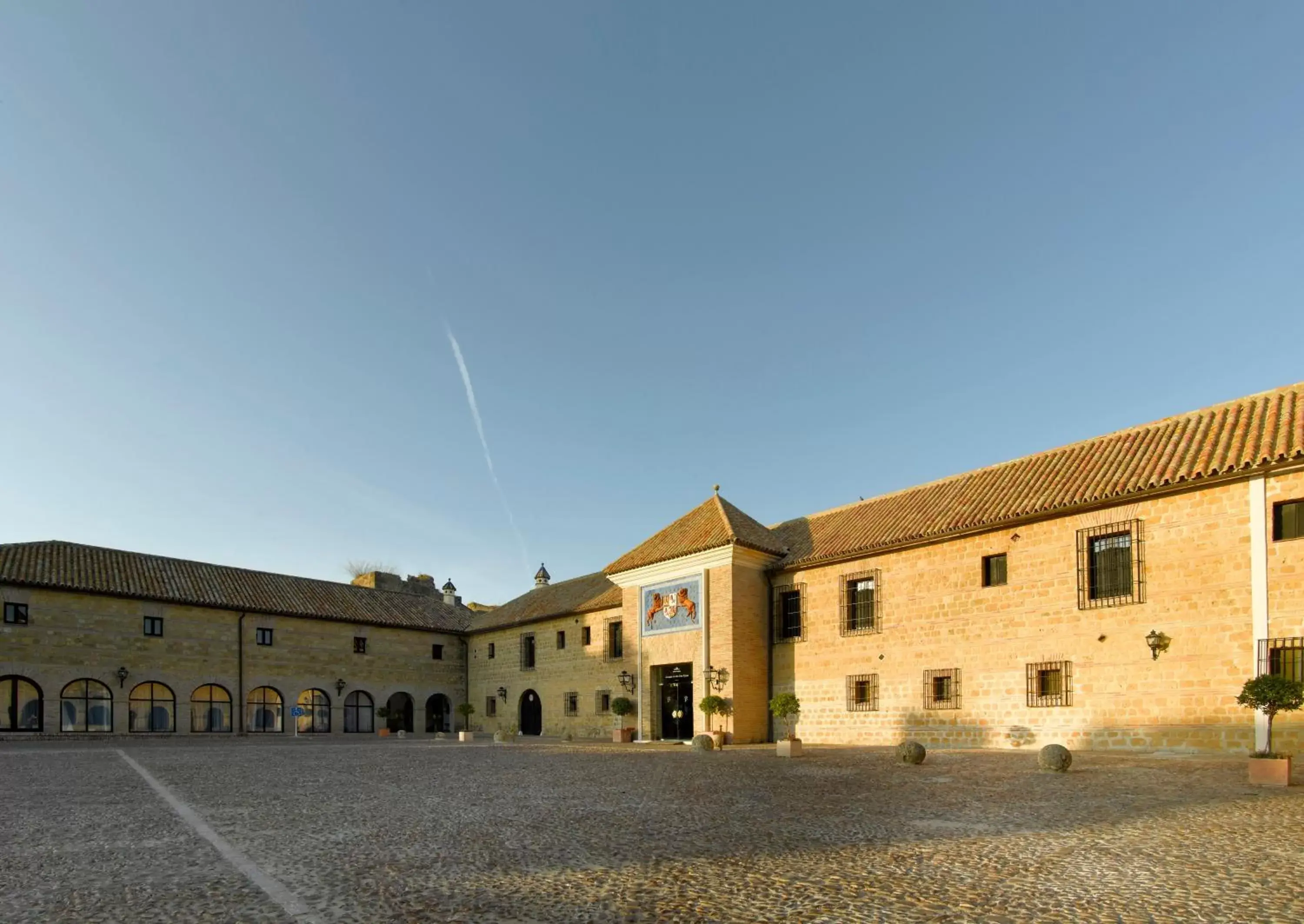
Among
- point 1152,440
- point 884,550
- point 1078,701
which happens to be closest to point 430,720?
point 884,550

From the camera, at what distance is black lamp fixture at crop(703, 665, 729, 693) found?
2700 cm

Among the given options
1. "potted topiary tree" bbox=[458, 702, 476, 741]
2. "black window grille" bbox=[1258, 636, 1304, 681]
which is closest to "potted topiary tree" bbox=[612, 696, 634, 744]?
"potted topiary tree" bbox=[458, 702, 476, 741]

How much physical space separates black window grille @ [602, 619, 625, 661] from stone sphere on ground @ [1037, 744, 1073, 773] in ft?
67.9

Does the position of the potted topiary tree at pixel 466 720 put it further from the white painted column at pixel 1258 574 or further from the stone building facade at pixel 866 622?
the white painted column at pixel 1258 574

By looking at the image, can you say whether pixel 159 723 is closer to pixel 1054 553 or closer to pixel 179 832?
pixel 179 832

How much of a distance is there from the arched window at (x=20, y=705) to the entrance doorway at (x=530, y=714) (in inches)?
739

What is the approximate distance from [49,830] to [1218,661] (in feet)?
65.9

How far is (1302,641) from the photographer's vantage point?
16.5m

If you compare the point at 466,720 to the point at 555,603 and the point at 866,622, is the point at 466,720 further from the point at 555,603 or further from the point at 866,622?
the point at 866,622

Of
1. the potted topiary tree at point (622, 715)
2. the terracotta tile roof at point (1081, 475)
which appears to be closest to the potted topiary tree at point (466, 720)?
the potted topiary tree at point (622, 715)

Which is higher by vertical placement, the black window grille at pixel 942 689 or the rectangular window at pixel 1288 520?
the rectangular window at pixel 1288 520

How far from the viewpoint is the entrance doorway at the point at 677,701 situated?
29281mm

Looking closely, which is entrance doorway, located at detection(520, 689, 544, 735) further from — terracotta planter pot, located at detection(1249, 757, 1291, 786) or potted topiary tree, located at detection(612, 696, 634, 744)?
terracotta planter pot, located at detection(1249, 757, 1291, 786)

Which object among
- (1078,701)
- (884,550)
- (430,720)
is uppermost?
(884,550)
